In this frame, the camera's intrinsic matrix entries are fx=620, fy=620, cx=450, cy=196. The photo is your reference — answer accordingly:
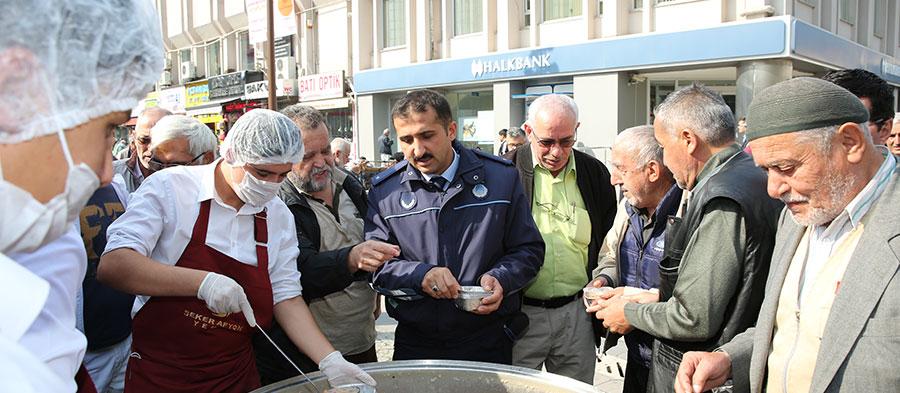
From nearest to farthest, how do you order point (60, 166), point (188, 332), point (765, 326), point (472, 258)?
point (60, 166)
point (765, 326)
point (188, 332)
point (472, 258)

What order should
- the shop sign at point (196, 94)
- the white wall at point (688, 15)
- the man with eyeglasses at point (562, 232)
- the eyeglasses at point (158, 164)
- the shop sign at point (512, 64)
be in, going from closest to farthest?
the man with eyeglasses at point (562, 232) → the eyeglasses at point (158, 164) → the white wall at point (688, 15) → the shop sign at point (512, 64) → the shop sign at point (196, 94)

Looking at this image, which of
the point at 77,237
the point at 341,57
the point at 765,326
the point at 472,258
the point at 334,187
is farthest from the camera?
the point at 341,57

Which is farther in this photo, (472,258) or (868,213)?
(472,258)

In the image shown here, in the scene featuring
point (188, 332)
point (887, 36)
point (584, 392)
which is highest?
point (887, 36)

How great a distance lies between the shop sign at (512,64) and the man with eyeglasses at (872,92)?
11058 millimetres

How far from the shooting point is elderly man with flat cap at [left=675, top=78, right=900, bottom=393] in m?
1.43

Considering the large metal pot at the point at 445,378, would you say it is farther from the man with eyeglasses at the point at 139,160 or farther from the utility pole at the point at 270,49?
the utility pole at the point at 270,49

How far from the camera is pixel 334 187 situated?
9.23ft

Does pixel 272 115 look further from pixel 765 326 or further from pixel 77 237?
pixel 765 326

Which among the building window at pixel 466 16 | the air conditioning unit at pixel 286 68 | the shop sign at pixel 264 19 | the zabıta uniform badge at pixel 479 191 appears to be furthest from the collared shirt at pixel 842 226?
the air conditioning unit at pixel 286 68

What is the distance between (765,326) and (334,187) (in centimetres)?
181

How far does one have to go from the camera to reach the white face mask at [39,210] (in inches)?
32.8


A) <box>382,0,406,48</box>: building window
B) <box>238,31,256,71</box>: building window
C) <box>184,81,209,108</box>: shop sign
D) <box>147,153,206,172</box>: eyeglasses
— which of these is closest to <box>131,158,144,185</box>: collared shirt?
<box>147,153,206,172</box>: eyeglasses

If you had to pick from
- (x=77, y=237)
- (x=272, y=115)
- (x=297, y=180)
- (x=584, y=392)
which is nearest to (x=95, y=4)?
(x=77, y=237)
